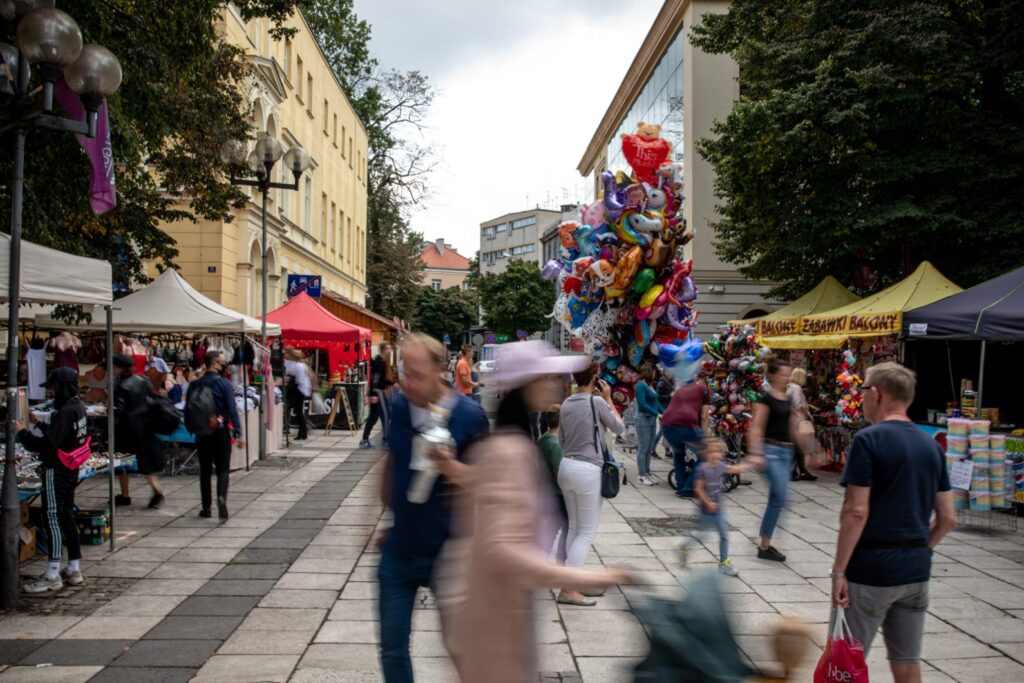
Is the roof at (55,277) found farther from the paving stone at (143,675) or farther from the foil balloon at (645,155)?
the foil balloon at (645,155)

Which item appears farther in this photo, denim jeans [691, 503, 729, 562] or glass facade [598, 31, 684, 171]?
glass facade [598, 31, 684, 171]

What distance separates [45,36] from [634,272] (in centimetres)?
1302

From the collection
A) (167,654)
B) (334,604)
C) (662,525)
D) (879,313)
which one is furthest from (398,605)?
(879,313)

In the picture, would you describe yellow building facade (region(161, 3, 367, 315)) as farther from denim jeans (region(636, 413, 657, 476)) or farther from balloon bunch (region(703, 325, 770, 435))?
balloon bunch (region(703, 325, 770, 435))

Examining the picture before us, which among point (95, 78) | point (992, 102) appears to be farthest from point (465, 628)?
point (992, 102)

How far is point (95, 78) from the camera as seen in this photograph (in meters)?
6.73

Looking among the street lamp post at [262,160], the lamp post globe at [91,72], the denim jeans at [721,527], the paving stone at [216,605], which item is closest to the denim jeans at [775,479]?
the denim jeans at [721,527]

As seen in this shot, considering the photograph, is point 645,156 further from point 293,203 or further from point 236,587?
point 293,203

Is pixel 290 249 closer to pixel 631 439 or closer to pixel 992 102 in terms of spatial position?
pixel 631 439

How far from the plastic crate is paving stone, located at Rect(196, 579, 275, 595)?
1.79m

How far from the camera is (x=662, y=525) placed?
9633 millimetres

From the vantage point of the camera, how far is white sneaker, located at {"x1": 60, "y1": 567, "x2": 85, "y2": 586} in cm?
668

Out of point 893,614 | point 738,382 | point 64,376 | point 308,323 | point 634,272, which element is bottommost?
point 893,614

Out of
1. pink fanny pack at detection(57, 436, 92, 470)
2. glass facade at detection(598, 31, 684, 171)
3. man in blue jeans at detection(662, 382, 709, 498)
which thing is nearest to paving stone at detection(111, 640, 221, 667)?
pink fanny pack at detection(57, 436, 92, 470)
